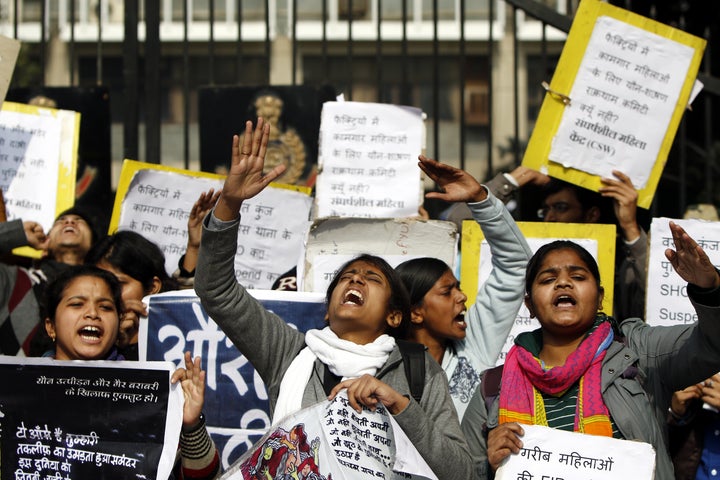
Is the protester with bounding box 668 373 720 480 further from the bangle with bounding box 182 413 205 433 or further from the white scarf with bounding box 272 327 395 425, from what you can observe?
the bangle with bounding box 182 413 205 433

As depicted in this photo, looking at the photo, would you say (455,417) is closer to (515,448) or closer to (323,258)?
(515,448)

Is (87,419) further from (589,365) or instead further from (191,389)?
(589,365)

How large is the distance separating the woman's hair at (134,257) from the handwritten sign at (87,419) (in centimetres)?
105

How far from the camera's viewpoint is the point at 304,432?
3373 mm

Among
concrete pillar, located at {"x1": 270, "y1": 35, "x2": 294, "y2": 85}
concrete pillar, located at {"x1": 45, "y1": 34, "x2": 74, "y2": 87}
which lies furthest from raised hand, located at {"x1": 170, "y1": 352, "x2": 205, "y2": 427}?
concrete pillar, located at {"x1": 45, "y1": 34, "x2": 74, "y2": 87}

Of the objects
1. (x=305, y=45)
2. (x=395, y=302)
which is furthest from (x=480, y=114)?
(x=395, y=302)

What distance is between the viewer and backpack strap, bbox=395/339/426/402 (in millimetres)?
3637

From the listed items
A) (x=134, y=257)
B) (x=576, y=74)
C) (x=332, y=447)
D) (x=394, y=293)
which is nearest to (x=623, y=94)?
(x=576, y=74)

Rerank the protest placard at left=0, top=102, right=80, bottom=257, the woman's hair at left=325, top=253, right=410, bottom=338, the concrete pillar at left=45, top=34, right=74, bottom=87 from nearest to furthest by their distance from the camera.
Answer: the woman's hair at left=325, top=253, right=410, bottom=338 → the protest placard at left=0, top=102, right=80, bottom=257 → the concrete pillar at left=45, top=34, right=74, bottom=87

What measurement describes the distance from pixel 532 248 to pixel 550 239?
0.09 metres

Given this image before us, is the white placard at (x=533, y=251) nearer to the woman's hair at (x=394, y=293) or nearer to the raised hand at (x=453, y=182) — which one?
the raised hand at (x=453, y=182)

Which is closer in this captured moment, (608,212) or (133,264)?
(133,264)

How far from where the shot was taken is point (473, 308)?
4.42 meters

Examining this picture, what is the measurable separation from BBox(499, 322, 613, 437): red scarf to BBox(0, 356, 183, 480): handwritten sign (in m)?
1.02
